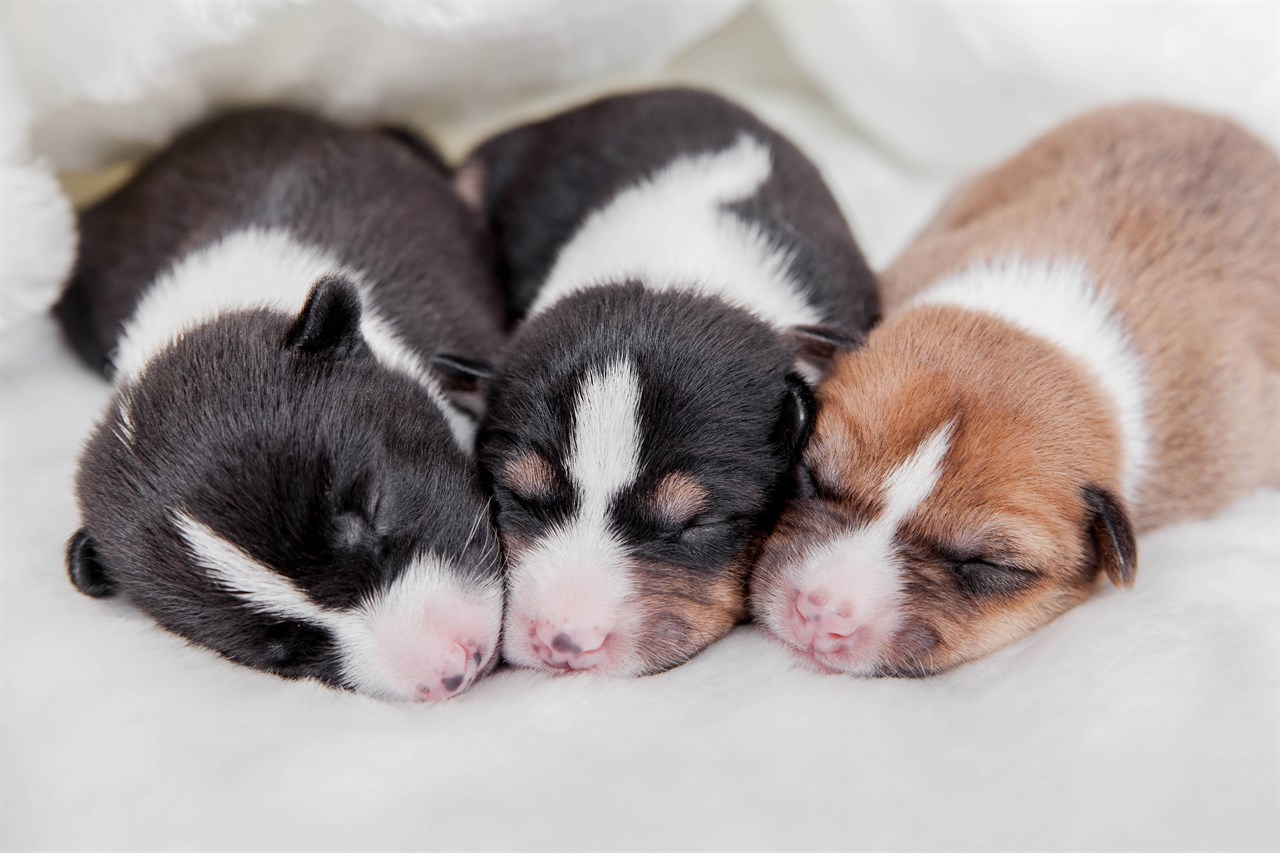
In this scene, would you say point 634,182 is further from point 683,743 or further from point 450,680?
point 683,743

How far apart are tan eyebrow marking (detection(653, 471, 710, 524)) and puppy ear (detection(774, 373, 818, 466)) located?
267mm

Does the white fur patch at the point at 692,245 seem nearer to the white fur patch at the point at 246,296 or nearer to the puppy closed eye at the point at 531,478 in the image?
the white fur patch at the point at 246,296

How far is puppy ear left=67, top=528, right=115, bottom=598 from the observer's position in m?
2.32

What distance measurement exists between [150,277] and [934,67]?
293cm

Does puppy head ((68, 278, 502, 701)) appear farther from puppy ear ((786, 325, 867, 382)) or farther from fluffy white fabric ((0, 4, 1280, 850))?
puppy ear ((786, 325, 867, 382))

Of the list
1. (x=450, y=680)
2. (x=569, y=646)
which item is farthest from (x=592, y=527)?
(x=450, y=680)

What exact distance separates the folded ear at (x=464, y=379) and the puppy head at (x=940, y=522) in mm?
830

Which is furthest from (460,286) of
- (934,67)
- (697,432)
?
(934,67)

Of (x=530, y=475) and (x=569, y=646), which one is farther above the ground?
(x=530, y=475)

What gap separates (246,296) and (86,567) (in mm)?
805

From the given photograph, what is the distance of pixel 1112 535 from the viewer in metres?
2.44

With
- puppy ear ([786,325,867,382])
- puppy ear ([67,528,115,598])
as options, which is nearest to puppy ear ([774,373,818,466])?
puppy ear ([786,325,867,382])

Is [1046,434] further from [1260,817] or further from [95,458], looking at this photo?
[95,458]

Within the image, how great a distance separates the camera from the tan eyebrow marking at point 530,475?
8.02ft
